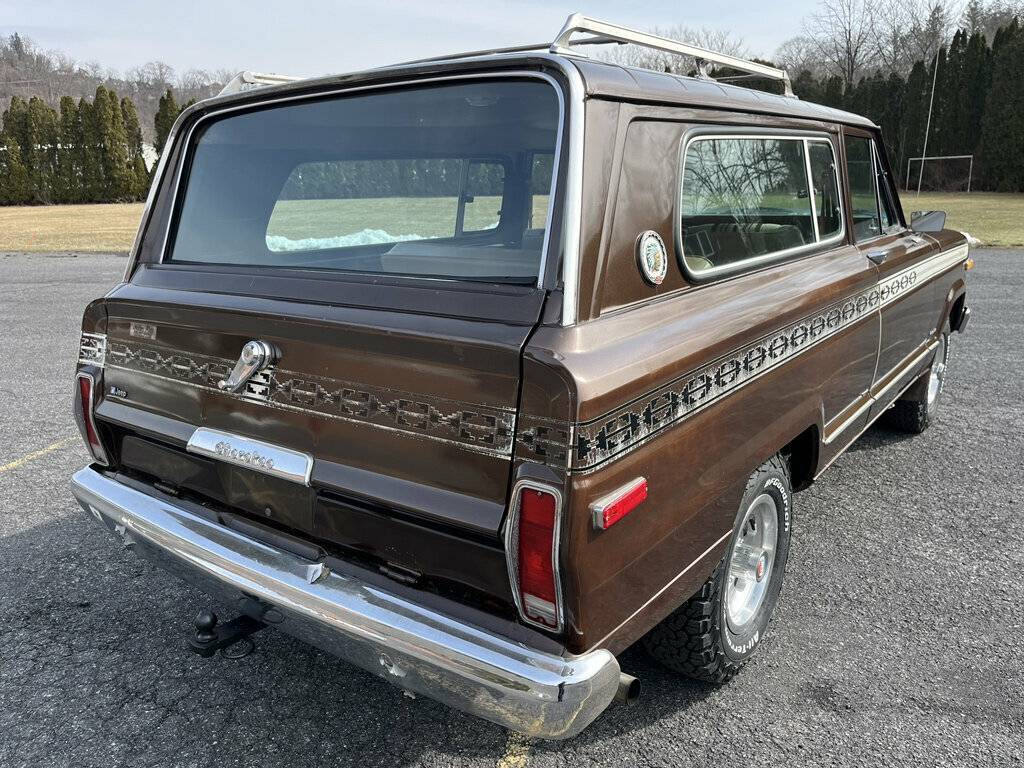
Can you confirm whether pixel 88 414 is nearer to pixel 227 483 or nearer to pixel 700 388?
pixel 227 483

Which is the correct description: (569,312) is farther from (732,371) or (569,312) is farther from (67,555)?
(67,555)

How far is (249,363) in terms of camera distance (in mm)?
2178

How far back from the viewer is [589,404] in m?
1.73

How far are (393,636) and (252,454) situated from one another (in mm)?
704

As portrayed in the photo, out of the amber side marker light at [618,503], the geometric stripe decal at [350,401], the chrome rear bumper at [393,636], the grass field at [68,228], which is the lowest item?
the grass field at [68,228]

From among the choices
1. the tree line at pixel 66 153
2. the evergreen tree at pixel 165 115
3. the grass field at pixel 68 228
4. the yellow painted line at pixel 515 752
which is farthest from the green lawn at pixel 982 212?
the tree line at pixel 66 153

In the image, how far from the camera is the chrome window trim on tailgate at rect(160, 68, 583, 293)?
75.5 inches

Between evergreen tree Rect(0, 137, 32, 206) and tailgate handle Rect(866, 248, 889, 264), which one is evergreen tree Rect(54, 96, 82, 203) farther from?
tailgate handle Rect(866, 248, 889, 264)

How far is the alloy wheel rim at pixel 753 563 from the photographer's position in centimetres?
276

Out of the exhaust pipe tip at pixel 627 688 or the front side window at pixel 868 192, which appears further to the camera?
the front side window at pixel 868 192

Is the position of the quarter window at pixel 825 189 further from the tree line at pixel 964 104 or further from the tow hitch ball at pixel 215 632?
the tree line at pixel 964 104

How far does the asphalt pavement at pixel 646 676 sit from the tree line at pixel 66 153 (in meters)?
32.7

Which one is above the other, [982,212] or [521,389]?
[521,389]

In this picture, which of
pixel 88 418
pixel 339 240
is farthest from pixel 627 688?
pixel 88 418
